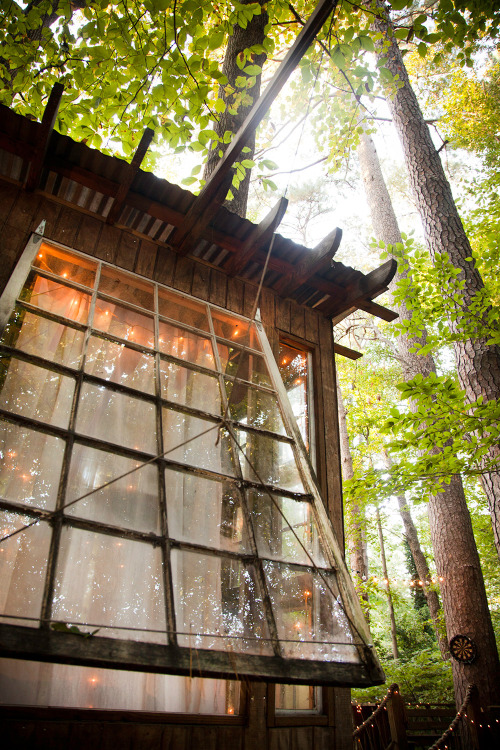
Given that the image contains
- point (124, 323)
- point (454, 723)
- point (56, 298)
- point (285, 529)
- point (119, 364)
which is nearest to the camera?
point (285, 529)

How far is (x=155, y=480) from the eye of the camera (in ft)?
7.99

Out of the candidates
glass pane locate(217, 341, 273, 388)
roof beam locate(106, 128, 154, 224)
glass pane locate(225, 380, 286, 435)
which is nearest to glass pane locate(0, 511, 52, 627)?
glass pane locate(225, 380, 286, 435)

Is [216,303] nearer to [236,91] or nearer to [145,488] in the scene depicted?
[145,488]

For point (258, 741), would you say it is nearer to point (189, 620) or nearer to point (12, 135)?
point (189, 620)

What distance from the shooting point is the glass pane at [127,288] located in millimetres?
3484

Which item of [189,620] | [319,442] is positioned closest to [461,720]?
[319,442]

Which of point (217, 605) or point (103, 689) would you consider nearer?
point (217, 605)

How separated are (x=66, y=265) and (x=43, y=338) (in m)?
0.88

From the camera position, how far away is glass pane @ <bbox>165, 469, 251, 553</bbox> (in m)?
2.33

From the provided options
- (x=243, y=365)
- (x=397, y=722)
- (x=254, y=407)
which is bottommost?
(x=397, y=722)

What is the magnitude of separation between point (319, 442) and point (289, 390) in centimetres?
54

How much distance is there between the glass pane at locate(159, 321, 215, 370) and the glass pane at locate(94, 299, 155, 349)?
100 mm

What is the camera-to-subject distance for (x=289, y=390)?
4223mm

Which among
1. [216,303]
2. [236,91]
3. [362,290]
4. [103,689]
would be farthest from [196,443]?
[236,91]
